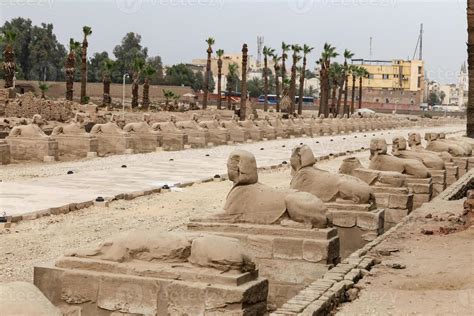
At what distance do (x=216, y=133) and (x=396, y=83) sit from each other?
294 feet

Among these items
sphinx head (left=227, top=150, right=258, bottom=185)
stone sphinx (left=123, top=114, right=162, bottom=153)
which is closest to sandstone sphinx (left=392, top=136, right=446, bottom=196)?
sphinx head (left=227, top=150, right=258, bottom=185)

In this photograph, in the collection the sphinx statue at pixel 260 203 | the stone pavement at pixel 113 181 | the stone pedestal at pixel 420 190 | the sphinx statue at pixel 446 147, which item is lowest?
the stone pavement at pixel 113 181

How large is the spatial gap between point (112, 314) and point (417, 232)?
17.8 feet

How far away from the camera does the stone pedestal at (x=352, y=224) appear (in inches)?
383

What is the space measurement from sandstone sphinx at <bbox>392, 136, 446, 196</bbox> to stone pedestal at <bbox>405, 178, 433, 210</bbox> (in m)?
1.31

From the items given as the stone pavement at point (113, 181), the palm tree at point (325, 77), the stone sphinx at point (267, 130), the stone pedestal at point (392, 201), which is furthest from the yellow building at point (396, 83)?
the stone pedestal at point (392, 201)

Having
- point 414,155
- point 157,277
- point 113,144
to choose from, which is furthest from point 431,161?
point 113,144

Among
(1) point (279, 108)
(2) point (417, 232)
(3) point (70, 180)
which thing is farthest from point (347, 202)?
(1) point (279, 108)

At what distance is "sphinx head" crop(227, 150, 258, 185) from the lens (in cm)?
820

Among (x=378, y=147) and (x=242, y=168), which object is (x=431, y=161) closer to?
(x=378, y=147)

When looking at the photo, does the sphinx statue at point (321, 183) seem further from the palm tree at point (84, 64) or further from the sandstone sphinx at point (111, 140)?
the palm tree at point (84, 64)

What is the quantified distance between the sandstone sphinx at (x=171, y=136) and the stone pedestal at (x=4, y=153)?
8.03m

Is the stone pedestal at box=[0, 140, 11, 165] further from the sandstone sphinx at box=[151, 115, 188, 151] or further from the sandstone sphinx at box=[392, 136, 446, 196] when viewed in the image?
the sandstone sphinx at box=[392, 136, 446, 196]

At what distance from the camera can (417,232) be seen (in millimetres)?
10273
